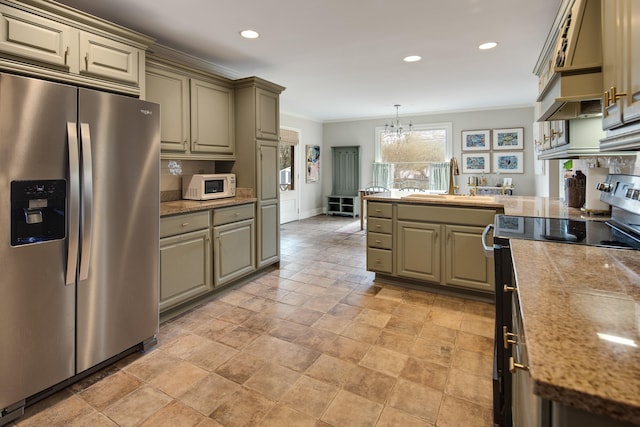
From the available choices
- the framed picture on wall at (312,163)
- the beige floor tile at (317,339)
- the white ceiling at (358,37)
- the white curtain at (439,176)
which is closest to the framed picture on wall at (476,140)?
the white curtain at (439,176)

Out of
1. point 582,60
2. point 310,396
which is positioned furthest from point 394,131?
point 310,396

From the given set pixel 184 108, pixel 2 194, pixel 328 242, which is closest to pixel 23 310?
pixel 2 194

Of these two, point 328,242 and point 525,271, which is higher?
point 525,271

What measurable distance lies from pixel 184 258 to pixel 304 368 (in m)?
1.42

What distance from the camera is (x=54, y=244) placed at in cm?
179

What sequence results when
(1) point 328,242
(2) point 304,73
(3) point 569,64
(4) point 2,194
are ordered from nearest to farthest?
(3) point 569,64 < (4) point 2,194 < (2) point 304,73 < (1) point 328,242

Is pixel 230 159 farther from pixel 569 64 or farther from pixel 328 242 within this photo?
pixel 569 64

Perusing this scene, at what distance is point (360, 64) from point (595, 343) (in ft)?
12.8

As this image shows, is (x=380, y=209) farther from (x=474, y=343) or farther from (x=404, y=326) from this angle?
(x=474, y=343)

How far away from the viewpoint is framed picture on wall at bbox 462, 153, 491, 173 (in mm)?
6985

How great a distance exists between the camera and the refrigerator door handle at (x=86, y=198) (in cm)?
186

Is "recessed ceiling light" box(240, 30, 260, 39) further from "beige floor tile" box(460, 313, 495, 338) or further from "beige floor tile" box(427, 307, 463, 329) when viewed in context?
"beige floor tile" box(460, 313, 495, 338)

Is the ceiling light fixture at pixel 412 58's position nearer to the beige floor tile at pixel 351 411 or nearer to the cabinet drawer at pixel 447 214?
the cabinet drawer at pixel 447 214

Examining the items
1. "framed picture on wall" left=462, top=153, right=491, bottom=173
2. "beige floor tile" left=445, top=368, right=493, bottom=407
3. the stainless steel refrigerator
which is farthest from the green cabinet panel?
"framed picture on wall" left=462, top=153, right=491, bottom=173
